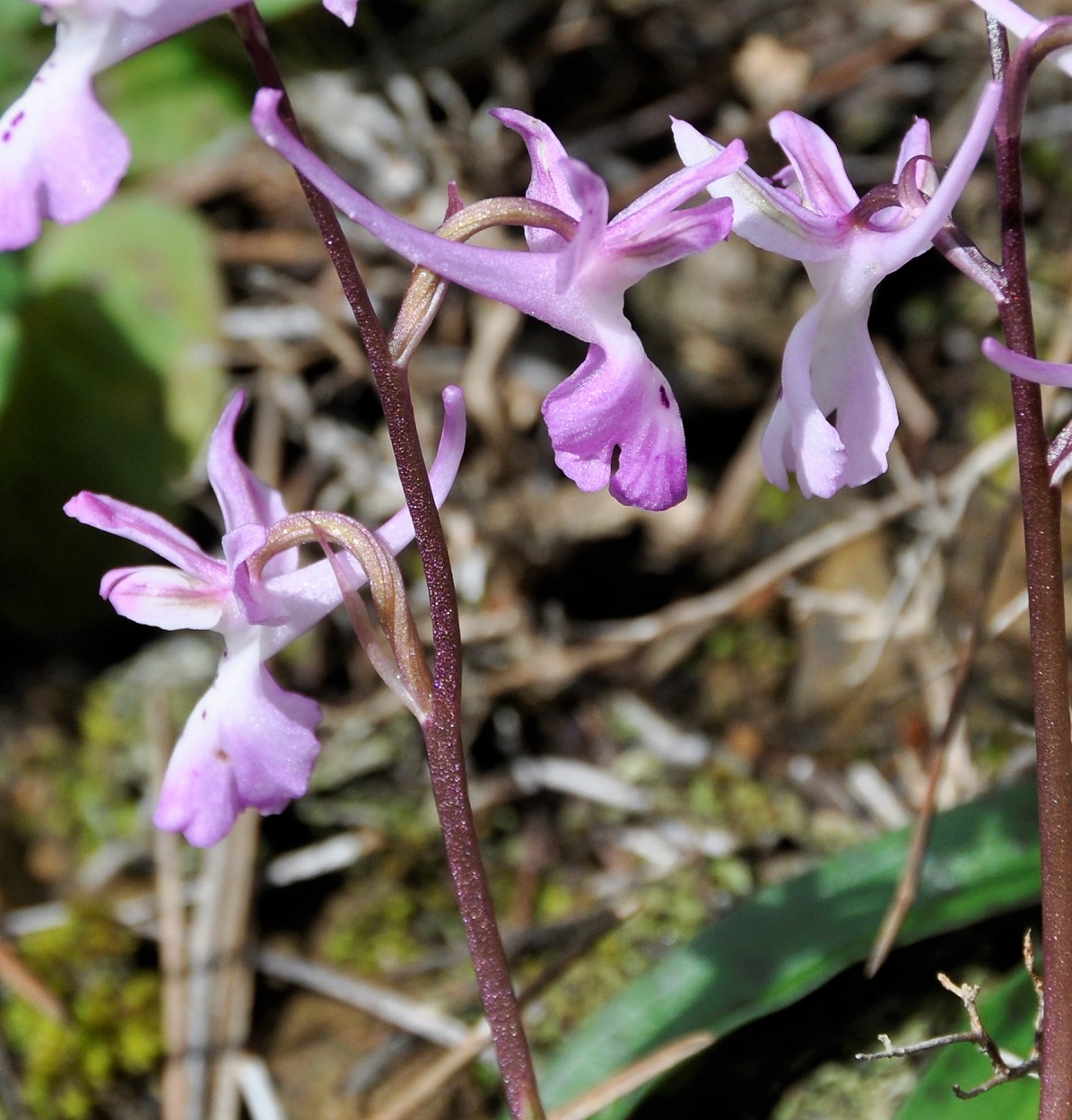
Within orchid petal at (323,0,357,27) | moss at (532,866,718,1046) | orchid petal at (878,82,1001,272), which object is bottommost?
moss at (532,866,718,1046)

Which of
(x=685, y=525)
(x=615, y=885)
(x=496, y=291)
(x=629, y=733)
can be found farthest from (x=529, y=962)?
(x=496, y=291)

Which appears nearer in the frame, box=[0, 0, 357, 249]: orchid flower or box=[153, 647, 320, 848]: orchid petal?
box=[0, 0, 357, 249]: orchid flower

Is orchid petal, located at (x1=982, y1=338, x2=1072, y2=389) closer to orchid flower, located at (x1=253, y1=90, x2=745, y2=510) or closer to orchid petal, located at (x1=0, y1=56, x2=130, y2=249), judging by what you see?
orchid flower, located at (x1=253, y1=90, x2=745, y2=510)

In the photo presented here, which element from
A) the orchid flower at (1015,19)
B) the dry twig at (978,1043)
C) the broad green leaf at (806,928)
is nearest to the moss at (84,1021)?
the broad green leaf at (806,928)

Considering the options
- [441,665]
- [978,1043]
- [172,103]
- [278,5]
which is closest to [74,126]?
[441,665]

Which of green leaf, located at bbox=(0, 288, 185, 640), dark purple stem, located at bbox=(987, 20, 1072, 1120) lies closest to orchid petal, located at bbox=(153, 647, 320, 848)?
dark purple stem, located at bbox=(987, 20, 1072, 1120)

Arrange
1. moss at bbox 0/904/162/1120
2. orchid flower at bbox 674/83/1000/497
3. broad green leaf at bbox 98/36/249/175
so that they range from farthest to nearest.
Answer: broad green leaf at bbox 98/36/249/175, moss at bbox 0/904/162/1120, orchid flower at bbox 674/83/1000/497
